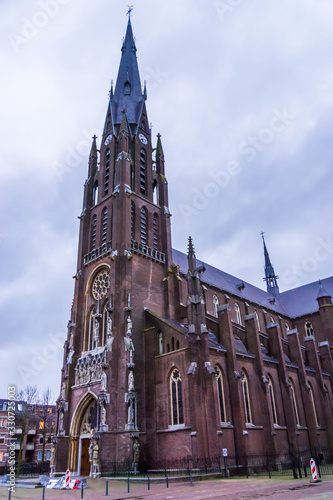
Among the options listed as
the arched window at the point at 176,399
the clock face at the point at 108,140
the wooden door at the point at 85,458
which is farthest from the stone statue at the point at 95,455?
the clock face at the point at 108,140

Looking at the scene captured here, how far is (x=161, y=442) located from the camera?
96.1 feet

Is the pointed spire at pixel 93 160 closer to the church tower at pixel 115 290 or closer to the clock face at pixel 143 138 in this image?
the church tower at pixel 115 290

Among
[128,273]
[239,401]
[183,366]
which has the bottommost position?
[239,401]

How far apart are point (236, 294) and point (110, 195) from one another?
778 inches

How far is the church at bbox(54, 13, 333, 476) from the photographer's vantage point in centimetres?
2878

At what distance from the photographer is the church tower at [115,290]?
29625 millimetres

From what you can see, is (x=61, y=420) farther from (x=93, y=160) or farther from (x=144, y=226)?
(x=93, y=160)

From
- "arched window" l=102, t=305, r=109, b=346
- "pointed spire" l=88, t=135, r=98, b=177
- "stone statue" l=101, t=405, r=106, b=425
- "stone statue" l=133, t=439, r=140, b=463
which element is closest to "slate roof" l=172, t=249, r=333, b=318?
"arched window" l=102, t=305, r=109, b=346

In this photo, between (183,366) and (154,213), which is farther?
(154,213)

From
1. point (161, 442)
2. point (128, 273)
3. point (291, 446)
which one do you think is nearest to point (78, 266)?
point (128, 273)

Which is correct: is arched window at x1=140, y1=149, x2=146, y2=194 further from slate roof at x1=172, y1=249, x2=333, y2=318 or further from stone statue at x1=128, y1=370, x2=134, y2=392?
stone statue at x1=128, y1=370, x2=134, y2=392

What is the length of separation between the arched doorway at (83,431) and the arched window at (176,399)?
6153mm

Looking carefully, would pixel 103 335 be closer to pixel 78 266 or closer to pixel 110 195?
pixel 78 266

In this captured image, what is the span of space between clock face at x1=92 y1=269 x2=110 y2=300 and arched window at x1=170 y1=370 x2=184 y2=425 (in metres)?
9.89
